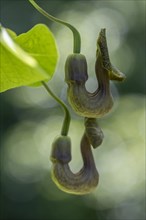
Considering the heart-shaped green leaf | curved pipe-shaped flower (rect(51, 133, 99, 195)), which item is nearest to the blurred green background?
curved pipe-shaped flower (rect(51, 133, 99, 195))

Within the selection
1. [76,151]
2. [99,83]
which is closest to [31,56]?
[99,83]

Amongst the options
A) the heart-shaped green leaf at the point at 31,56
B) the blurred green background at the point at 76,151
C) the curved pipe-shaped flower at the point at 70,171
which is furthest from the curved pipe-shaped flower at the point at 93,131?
the blurred green background at the point at 76,151

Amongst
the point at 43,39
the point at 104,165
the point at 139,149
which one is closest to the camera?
the point at 43,39

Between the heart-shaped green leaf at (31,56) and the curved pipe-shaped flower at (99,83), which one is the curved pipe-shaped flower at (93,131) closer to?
the curved pipe-shaped flower at (99,83)

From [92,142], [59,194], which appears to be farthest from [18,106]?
[92,142]

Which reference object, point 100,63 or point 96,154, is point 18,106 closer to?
point 96,154

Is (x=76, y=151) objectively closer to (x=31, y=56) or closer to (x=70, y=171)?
(x=70, y=171)
